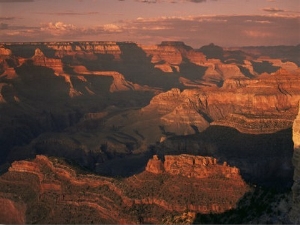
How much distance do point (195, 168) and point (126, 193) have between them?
5.18 meters

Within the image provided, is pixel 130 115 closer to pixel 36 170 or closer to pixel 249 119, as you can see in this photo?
pixel 249 119

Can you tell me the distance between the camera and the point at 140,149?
115 m

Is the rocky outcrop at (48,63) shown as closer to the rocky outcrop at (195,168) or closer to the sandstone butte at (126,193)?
the sandstone butte at (126,193)

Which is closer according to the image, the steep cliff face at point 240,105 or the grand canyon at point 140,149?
the grand canyon at point 140,149

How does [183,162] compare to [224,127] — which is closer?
[183,162]

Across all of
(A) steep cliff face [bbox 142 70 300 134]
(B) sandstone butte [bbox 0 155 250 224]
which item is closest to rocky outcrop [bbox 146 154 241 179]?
(B) sandstone butte [bbox 0 155 250 224]

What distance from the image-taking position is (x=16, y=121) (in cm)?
14475

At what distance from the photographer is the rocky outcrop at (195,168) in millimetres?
49000

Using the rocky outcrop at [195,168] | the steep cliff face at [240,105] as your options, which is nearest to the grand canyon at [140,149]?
the rocky outcrop at [195,168]

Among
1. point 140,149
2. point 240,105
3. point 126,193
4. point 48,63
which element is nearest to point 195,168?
point 126,193

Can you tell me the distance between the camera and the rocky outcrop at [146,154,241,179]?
161 feet

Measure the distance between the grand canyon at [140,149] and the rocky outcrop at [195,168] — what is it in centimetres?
7

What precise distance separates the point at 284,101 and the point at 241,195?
5960cm

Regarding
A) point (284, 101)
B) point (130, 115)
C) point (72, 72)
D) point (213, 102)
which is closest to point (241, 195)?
point (284, 101)
